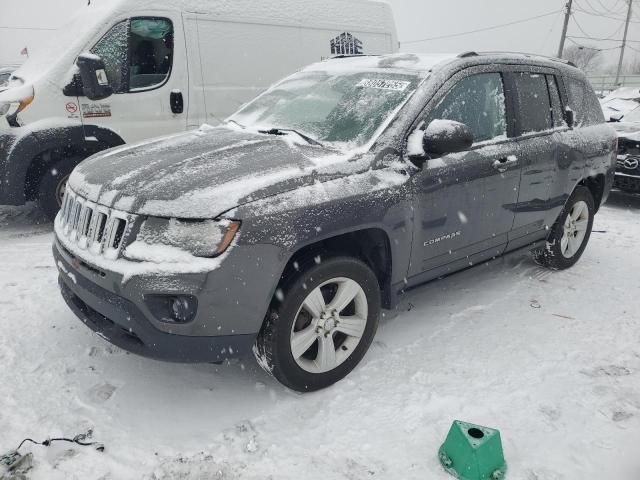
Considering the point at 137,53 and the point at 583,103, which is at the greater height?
the point at 137,53

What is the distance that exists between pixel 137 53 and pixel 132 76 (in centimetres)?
26

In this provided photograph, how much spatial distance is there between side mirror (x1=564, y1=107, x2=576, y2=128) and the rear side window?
56mm

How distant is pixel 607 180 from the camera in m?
4.93

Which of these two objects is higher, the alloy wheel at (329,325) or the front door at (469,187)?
the front door at (469,187)

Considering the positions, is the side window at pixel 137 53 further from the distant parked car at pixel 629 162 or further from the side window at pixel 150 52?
the distant parked car at pixel 629 162

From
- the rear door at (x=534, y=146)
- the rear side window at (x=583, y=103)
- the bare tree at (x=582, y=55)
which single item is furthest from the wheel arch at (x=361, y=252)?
the bare tree at (x=582, y=55)

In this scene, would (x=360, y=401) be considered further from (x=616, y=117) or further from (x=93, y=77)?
(x=616, y=117)

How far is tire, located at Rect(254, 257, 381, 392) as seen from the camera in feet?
8.61

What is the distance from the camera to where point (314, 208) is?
2.61 m

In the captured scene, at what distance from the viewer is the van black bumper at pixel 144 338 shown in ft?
7.95

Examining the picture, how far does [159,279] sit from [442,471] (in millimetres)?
1533

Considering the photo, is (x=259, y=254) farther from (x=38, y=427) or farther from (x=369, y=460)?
(x=38, y=427)

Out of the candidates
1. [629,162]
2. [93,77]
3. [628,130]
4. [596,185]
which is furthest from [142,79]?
[628,130]

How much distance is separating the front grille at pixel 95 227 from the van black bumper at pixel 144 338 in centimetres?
19
